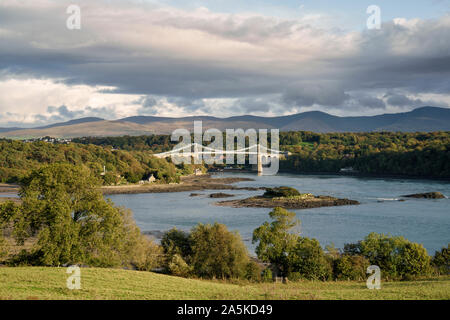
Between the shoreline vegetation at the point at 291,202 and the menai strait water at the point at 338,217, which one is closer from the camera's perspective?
the menai strait water at the point at 338,217

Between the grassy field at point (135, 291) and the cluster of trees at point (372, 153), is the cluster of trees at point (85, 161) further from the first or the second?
the grassy field at point (135, 291)

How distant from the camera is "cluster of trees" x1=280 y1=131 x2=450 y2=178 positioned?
55.0m

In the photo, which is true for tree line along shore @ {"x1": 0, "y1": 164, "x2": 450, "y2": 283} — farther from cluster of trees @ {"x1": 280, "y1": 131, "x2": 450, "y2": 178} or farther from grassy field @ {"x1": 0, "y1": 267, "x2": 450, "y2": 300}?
cluster of trees @ {"x1": 280, "y1": 131, "x2": 450, "y2": 178}

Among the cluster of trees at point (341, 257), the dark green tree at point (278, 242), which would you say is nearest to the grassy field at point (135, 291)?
the cluster of trees at point (341, 257)

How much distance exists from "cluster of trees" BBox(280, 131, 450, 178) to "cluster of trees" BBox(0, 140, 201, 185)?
23.3 metres

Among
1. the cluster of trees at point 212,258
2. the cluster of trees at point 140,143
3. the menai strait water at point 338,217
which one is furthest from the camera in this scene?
the cluster of trees at point 140,143

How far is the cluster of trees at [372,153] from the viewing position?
55.0 m

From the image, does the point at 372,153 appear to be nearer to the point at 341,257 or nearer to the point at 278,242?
the point at 278,242

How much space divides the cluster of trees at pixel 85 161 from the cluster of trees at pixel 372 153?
23338 millimetres

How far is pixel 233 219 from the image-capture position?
1008 inches

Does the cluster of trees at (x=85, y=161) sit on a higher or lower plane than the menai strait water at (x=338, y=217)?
higher
